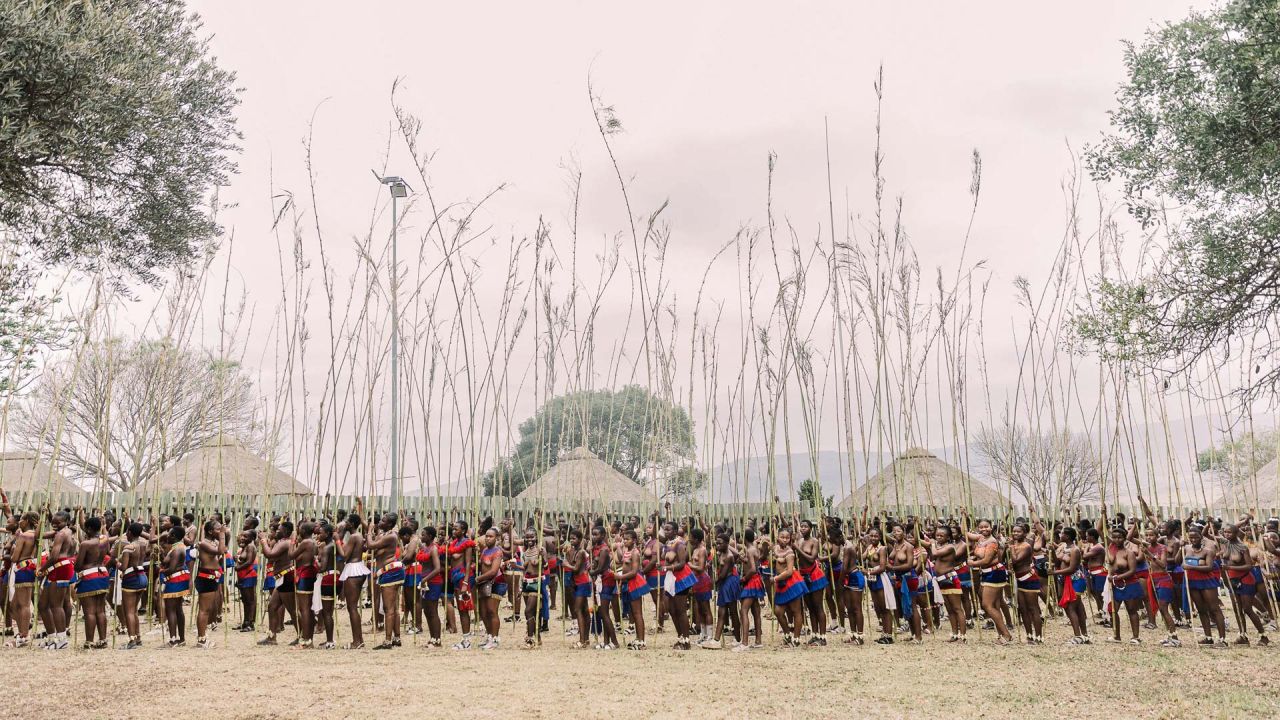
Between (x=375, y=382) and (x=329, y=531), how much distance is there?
243 centimetres

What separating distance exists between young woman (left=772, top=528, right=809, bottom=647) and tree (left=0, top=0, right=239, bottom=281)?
8.93m

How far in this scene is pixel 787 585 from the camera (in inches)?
436

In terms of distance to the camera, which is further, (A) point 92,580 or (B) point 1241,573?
(B) point 1241,573

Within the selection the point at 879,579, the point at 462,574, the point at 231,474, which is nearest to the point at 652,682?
the point at 462,574

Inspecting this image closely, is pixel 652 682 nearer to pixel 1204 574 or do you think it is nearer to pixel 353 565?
pixel 353 565

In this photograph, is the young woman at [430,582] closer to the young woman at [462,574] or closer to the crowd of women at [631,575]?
the crowd of women at [631,575]

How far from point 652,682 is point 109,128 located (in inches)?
316

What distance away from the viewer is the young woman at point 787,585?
10969 mm

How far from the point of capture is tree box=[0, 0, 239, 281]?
7.82 m

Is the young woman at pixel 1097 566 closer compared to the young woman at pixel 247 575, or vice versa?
the young woman at pixel 1097 566

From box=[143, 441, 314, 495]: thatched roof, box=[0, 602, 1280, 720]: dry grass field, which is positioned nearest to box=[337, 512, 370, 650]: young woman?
box=[0, 602, 1280, 720]: dry grass field

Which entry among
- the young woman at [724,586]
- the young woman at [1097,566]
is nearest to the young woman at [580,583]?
the young woman at [724,586]

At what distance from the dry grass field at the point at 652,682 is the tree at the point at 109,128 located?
503 centimetres

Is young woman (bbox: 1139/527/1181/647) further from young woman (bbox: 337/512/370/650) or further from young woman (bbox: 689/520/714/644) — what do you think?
young woman (bbox: 337/512/370/650)
